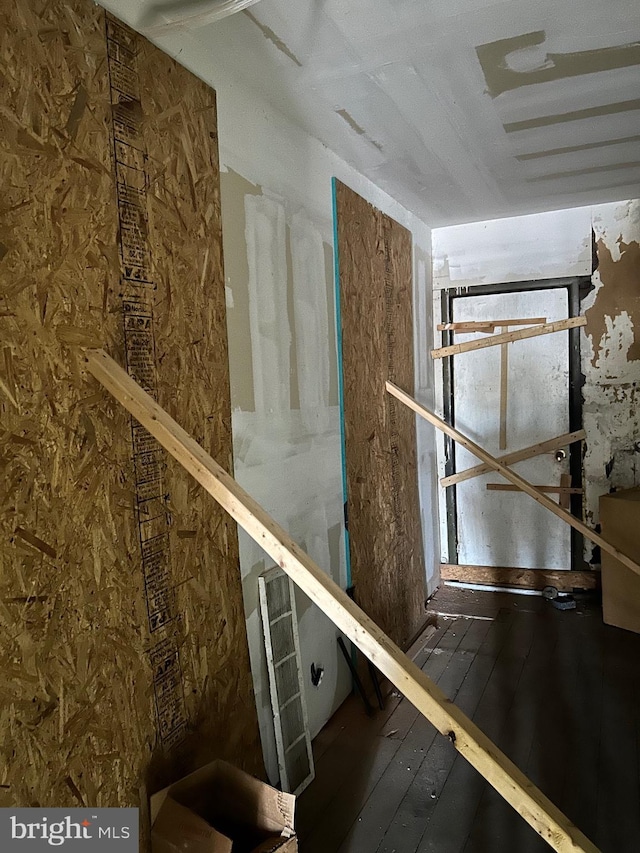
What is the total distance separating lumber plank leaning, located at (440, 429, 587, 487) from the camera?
4203mm

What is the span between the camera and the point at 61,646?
Answer: 141cm

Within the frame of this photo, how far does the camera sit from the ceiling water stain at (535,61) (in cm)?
198

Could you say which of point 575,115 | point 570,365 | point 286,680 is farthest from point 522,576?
point 575,115

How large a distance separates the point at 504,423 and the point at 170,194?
3263mm

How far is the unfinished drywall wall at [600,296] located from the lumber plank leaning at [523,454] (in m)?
0.11

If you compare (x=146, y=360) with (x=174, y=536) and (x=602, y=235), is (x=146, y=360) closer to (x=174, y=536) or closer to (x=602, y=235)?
(x=174, y=536)

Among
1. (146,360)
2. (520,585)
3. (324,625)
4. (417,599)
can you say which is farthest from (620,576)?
(146,360)

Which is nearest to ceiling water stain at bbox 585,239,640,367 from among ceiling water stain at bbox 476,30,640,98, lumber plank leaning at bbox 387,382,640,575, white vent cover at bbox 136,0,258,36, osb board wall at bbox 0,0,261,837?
lumber plank leaning at bbox 387,382,640,575

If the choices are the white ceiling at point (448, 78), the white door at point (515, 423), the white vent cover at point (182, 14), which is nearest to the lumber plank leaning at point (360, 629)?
the white vent cover at point (182, 14)

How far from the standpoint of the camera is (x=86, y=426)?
1.47 meters

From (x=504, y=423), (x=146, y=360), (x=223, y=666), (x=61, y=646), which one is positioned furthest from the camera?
(x=504, y=423)

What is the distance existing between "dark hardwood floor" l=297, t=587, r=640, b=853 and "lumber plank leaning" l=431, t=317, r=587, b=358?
1.97 metres

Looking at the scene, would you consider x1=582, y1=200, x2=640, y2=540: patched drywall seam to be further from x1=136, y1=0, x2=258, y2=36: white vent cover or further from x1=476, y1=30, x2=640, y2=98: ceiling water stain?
x1=136, y1=0, x2=258, y2=36: white vent cover

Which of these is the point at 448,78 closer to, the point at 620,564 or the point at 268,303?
the point at 268,303
